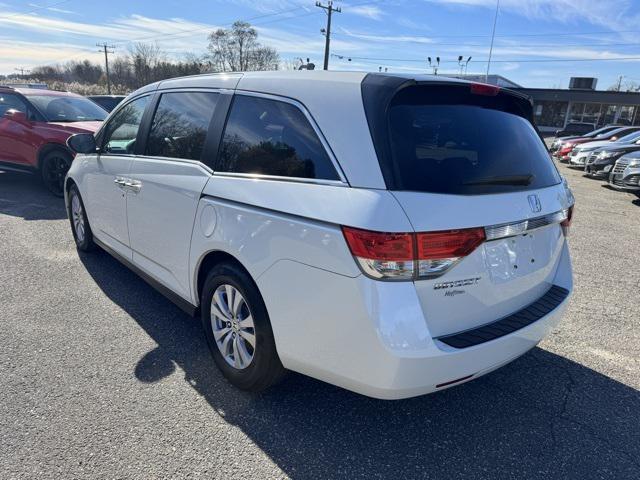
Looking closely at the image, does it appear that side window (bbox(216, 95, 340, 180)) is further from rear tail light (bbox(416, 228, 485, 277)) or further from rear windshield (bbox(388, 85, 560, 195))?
rear tail light (bbox(416, 228, 485, 277))

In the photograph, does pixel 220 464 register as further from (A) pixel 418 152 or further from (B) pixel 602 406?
(B) pixel 602 406

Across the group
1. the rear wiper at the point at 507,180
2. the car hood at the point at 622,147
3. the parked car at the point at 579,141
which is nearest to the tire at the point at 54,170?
the rear wiper at the point at 507,180

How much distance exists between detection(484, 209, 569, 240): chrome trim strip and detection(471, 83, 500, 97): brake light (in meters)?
0.74

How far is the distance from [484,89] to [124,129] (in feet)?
10.1

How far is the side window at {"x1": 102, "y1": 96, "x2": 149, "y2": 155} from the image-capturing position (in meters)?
3.84

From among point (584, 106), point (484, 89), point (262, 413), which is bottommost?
point (262, 413)

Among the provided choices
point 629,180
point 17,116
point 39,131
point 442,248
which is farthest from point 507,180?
point 629,180

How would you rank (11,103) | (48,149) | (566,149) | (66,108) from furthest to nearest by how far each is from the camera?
(566,149)
(66,108)
(11,103)
(48,149)

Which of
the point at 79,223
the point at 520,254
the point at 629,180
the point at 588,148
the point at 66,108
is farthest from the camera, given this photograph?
the point at 588,148

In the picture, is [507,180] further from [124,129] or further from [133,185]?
[124,129]

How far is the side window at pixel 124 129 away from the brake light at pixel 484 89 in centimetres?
264

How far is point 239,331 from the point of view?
271cm

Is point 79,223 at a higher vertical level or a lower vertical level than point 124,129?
lower

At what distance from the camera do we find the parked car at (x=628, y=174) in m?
10.7
